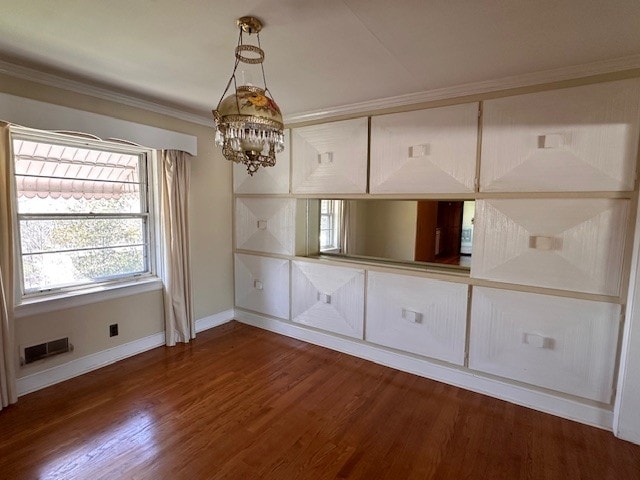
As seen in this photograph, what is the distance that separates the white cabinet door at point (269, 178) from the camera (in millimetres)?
3592

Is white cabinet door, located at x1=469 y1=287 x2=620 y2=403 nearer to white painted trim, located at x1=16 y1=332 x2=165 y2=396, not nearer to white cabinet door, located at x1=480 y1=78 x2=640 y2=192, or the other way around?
white cabinet door, located at x1=480 y1=78 x2=640 y2=192

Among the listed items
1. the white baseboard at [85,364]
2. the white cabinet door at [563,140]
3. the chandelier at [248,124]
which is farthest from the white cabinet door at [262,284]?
the white cabinet door at [563,140]

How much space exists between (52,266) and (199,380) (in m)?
1.57

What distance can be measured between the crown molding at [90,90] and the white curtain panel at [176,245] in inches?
16.5

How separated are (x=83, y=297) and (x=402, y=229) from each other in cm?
295

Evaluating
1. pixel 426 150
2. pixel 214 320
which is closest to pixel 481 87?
pixel 426 150

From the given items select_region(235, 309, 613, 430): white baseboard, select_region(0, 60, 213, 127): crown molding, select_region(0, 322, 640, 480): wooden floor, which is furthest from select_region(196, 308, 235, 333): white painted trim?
select_region(0, 60, 213, 127): crown molding

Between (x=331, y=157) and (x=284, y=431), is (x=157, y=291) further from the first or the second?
(x=331, y=157)

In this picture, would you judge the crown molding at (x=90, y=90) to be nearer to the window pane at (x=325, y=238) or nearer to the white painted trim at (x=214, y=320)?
the window pane at (x=325, y=238)

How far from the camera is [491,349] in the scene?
8.45 feet

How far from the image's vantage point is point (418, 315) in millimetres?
2879

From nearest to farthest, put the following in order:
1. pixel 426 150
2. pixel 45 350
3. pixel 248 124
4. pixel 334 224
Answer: pixel 248 124 < pixel 45 350 < pixel 426 150 < pixel 334 224

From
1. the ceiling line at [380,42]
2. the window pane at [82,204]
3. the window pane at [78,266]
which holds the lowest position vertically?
the window pane at [78,266]

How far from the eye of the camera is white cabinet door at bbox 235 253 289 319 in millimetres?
3750
